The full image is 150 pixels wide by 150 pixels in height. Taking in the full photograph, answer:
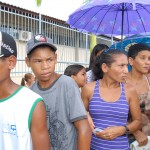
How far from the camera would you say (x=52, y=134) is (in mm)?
1945

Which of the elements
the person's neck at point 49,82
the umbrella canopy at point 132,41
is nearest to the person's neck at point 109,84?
the person's neck at point 49,82

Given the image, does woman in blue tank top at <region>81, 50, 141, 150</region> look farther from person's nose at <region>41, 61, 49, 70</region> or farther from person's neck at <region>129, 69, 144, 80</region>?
person's nose at <region>41, 61, 49, 70</region>

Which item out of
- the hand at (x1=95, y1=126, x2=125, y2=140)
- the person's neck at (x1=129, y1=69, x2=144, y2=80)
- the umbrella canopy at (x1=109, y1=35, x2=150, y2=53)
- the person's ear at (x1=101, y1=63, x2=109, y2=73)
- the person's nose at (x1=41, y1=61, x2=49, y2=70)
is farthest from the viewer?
the umbrella canopy at (x1=109, y1=35, x2=150, y2=53)

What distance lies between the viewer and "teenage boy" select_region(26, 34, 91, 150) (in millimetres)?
1834

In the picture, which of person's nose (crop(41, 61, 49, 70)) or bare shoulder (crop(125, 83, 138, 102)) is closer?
person's nose (crop(41, 61, 49, 70))

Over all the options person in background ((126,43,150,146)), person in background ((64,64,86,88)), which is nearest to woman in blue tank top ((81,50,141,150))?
person in background ((126,43,150,146))

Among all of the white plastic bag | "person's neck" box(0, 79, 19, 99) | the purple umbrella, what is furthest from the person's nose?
the purple umbrella

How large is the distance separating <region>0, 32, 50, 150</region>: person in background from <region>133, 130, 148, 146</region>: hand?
3.78ft

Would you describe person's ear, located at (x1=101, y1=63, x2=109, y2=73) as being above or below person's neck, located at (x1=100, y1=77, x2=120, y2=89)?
above

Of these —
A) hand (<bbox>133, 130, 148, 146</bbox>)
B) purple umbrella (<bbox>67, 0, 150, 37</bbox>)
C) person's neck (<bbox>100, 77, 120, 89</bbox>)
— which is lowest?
hand (<bbox>133, 130, 148, 146</bbox>)

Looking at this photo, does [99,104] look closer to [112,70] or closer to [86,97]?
[86,97]

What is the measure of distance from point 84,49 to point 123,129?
7984 millimetres

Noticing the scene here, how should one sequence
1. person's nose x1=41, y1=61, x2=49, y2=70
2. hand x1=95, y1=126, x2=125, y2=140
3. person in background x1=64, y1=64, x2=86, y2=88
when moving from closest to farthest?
person's nose x1=41, y1=61, x2=49, y2=70 < hand x1=95, y1=126, x2=125, y2=140 < person in background x1=64, y1=64, x2=86, y2=88

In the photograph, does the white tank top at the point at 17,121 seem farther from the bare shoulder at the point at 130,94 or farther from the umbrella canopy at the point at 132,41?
the umbrella canopy at the point at 132,41
